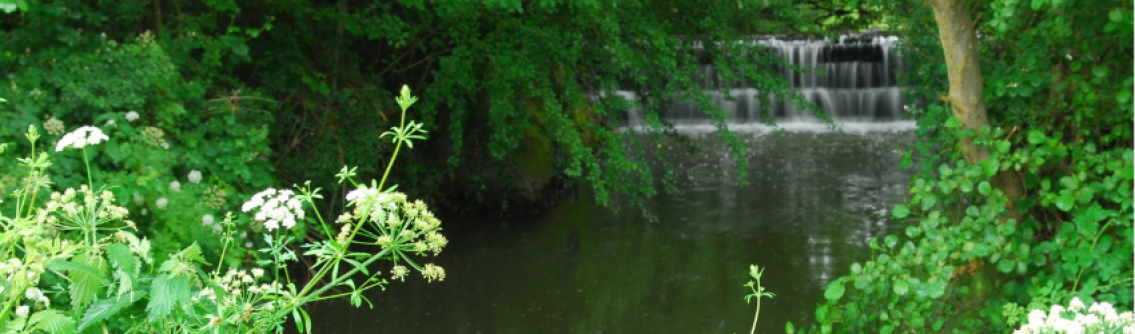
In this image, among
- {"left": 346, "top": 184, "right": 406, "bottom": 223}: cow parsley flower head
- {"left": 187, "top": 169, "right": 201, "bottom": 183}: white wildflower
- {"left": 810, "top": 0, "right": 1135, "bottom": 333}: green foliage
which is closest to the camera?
{"left": 346, "top": 184, "right": 406, "bottom": 223}: cow parsley flower head

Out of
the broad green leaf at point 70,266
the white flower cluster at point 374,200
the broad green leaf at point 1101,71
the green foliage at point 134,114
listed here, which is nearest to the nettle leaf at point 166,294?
the broad green leaf at point 70,266

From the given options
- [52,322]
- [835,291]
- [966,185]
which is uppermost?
[52,322]

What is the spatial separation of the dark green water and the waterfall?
17.8 feet

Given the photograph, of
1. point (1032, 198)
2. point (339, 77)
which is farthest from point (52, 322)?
point (339, 77)

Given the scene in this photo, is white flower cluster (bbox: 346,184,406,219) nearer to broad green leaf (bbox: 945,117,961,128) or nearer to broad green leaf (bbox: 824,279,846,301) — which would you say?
broad green leaf (bbox: 824,279,846,301)

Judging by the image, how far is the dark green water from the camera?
20.7ft

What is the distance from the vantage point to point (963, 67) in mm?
4395

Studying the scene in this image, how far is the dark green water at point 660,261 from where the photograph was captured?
6.32 m

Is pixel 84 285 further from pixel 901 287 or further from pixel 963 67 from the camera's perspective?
pixel 963 67

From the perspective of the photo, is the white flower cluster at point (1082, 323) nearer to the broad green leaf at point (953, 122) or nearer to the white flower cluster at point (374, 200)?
the white flower cluster at point (374, 200)

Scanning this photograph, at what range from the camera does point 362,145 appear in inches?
270

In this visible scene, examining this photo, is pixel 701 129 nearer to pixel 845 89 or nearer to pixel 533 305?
pixel 845 89

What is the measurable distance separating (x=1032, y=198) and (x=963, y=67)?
27.0 inches

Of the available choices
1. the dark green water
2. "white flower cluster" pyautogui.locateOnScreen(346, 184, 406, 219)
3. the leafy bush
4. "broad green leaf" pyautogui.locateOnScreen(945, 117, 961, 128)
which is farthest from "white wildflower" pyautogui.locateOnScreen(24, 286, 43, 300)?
A: the dark green water
